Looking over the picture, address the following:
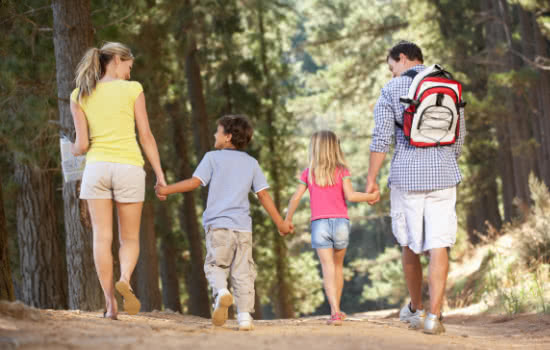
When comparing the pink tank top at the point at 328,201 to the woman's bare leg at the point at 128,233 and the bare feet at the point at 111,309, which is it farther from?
the bare feet at the point at 111,309

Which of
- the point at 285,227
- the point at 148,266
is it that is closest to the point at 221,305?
the point at 285,227

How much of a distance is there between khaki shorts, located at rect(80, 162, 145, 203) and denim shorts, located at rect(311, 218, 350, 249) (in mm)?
1820

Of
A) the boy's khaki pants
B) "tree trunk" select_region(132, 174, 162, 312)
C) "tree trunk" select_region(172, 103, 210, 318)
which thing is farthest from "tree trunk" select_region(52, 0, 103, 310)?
"tree trunk" select_region(172, 103, 210, 318)

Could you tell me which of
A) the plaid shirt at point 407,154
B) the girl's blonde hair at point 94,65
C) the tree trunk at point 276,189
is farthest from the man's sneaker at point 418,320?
the tree trunk at point 276,189

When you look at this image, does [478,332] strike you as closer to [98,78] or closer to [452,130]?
[452,130]

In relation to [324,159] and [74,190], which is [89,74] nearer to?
[324,159]

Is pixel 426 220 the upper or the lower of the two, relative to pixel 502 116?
lower

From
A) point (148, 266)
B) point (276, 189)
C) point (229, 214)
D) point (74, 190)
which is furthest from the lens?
point (276, 189)

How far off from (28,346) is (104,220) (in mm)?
1902

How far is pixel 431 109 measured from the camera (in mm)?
5574

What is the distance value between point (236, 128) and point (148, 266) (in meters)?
9.06

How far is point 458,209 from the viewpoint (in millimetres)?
23391

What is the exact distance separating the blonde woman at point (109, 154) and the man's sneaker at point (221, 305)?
0.70m

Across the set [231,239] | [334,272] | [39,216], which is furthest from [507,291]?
[39,216]
